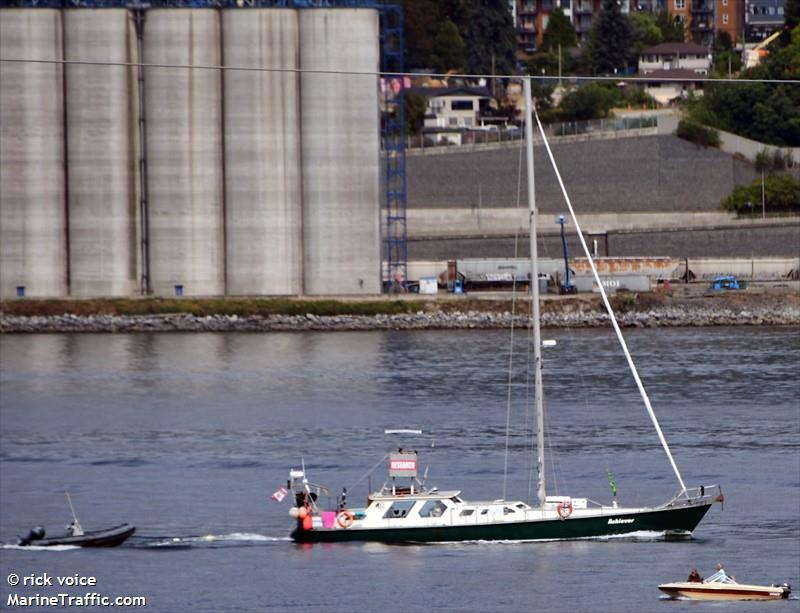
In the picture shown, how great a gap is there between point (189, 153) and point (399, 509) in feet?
121

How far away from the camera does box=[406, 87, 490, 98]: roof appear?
97625 mm

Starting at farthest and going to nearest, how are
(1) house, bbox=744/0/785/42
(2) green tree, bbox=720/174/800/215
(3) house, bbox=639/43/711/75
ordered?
(1) house, bbox=744/0/785/42, (3) house, bbox=639/43/711/75, (2) green tree, bbox=720/174/800/215

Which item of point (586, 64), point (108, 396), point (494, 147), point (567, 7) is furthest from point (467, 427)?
point (567, 7)

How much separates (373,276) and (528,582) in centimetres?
3873

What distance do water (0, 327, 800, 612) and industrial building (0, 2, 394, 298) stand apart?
120 inches

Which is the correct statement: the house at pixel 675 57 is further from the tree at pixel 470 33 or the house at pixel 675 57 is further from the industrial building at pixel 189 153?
the industrial building at pixel 189 153

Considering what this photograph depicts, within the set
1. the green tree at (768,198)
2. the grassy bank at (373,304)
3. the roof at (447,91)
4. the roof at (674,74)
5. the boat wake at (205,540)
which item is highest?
the roof at (674,74)

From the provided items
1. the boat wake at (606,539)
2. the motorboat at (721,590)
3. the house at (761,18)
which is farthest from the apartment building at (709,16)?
the motorboat at (721,590)

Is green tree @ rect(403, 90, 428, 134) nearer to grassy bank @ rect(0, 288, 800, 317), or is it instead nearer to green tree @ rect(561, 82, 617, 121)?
green tree @ rect(561, 82, 617, 121)

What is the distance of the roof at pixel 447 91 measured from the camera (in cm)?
9762

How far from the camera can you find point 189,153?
65.8 meters

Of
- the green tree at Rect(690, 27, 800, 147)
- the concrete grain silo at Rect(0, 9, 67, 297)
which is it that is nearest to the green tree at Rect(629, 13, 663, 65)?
the green tree at Rect(690, 27, 800, 147)

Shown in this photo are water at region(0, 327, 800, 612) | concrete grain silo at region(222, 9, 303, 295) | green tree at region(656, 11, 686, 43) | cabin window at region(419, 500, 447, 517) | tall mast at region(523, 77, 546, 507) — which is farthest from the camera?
green tree at region(656, 11, 686, 43)

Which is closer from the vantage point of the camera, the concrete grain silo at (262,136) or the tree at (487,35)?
the concrete grain silo at (262,136)
